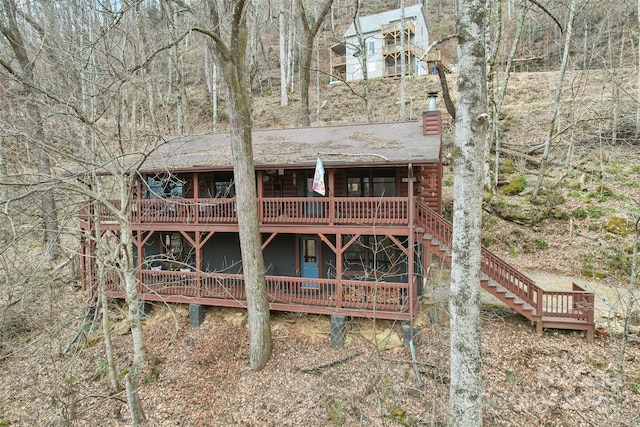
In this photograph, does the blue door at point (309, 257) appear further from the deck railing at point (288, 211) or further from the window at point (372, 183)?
the window at point (372, 183)

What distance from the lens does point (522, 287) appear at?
1120 centimetres

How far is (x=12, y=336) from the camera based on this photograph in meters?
12.2

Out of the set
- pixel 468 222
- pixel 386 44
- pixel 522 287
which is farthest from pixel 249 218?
pixel 386 44

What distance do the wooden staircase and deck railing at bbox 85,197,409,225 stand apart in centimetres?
96

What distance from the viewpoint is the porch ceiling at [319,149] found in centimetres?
1089

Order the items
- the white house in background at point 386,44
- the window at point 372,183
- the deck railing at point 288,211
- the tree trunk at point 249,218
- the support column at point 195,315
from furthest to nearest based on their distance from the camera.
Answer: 1. the white house in background at point 386,44
2. the window at point 372,183
3. the support column at point 195,315
4. the deck railing at point 288,211
5. the tree trunk at point 249,218

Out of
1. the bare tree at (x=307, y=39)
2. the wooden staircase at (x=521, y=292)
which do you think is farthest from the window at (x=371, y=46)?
the wooden staircase at (x=521, y=292)

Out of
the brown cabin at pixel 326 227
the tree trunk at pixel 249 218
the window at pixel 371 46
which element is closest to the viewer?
the tree trunk at pixel 249 218

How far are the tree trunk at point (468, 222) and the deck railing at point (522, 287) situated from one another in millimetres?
5555

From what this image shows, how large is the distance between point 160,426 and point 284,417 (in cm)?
312

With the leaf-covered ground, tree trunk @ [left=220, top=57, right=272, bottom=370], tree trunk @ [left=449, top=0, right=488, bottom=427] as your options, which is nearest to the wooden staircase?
the leaf-covered ground

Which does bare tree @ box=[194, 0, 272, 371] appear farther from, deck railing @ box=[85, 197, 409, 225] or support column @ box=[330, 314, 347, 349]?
support column @ box=[330, 314, 347, 349]

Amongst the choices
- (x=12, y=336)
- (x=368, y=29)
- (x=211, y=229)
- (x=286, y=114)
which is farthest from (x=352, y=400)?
(x=368, y=29)

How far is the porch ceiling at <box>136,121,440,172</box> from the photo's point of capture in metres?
10.9
